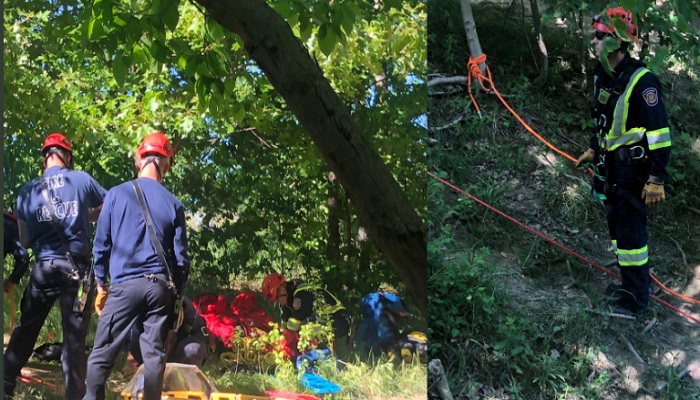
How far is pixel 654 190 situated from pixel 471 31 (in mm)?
1239

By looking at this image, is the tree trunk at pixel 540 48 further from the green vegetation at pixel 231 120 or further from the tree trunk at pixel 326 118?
the tree trunk at pixel 326 118

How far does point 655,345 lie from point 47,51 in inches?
133

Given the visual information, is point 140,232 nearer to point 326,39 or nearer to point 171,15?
point 171,15

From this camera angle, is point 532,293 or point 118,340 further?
point 532,293

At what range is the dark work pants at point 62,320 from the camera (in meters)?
3.72

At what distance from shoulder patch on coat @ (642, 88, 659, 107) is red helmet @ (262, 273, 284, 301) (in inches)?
77.8

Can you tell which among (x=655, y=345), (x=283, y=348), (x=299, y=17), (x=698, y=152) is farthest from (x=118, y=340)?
(x=698, y=152)

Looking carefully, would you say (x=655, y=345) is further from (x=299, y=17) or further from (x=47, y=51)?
(x=47, y=51)

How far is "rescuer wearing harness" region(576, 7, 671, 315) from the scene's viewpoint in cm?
387

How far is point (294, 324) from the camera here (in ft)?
11.7

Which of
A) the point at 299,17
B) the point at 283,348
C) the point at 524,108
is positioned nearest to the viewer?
the point at 299,17

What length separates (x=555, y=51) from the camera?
4.25m

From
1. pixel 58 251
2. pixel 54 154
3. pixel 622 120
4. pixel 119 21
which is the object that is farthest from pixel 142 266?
pixel 622 120

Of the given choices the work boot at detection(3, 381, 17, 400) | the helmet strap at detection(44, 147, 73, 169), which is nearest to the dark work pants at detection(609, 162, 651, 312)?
the helmet strap at detection(44, 147, 73, 169)
